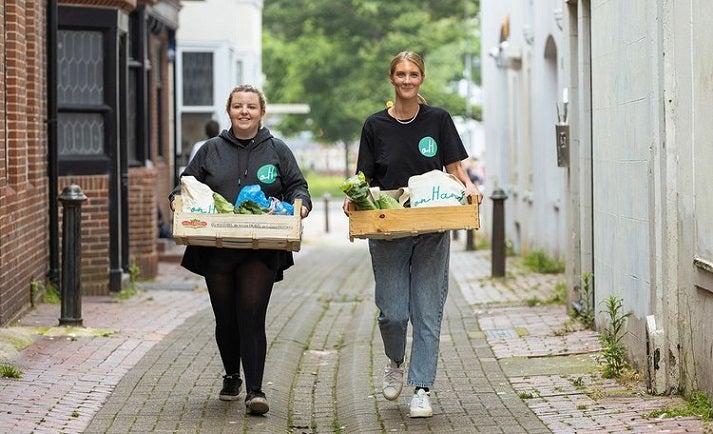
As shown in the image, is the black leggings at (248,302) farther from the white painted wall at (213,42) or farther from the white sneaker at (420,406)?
the white painted wall at (213,42)

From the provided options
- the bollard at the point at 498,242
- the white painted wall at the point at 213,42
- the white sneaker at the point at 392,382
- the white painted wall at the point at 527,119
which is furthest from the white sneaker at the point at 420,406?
the white painted wall at the point at 213,42

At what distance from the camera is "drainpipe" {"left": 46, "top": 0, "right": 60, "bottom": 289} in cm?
1426

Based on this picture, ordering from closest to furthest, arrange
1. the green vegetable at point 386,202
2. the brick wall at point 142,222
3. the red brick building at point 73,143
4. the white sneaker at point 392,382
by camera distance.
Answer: the green vegetable at point 386,202 → the white sneaker at point 392,382 → the red brick building at point 73,143 → the brick wall at point 142,222

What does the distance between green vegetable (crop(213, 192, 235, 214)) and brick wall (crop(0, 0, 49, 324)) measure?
402 centimetres

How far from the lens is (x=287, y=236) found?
798 centimetres

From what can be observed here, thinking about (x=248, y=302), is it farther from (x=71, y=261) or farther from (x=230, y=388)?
(x=71, y=261)

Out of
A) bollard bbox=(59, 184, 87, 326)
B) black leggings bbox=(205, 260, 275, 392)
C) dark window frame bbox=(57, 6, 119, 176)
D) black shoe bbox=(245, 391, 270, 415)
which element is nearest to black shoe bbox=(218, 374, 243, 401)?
black leggings bbox=(205, 260, 275, 392)

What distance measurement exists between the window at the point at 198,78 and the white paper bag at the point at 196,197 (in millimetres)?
20890

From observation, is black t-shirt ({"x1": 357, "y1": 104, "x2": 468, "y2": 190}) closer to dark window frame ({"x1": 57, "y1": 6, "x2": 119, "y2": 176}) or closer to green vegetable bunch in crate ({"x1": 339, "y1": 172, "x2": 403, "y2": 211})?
green vegetable bunch in crate ({"x1": 339, "y1": 172, "x2": 403, "y2": 211})

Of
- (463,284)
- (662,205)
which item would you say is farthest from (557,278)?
(662,205)

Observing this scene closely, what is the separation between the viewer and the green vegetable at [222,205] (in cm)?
808

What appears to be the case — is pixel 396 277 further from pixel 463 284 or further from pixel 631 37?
pixel 463 284

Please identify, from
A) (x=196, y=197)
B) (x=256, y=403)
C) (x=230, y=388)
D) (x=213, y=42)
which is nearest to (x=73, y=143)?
(x=230, y=388)

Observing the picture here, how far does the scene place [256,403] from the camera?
8266mm
